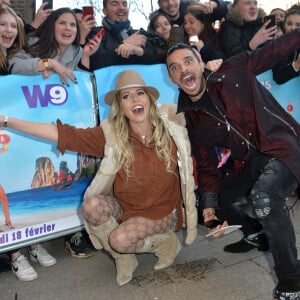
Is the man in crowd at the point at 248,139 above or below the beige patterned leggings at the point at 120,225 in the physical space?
above

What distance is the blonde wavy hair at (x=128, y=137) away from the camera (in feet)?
9.67

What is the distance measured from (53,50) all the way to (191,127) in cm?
148

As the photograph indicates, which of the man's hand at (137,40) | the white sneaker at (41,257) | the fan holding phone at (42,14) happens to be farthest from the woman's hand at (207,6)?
the white sneaker at (41,257)

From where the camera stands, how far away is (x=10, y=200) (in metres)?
3.21

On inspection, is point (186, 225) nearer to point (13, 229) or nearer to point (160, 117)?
point (160, 117)

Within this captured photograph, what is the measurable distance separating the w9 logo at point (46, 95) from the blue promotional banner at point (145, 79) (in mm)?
330

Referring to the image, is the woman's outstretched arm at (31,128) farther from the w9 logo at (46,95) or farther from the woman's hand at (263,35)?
the woman's hand at (263,35)

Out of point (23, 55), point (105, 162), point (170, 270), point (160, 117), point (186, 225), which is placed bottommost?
point (170, 270)

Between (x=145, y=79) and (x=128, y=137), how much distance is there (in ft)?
3.27

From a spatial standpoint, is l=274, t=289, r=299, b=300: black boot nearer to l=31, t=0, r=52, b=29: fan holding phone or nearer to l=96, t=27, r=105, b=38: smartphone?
l=96, t=27, r=105, b=38: smartphone

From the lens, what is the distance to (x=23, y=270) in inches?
128

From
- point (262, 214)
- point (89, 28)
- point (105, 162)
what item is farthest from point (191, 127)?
point (89, 28)

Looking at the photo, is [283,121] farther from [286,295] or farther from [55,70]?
[55,70]

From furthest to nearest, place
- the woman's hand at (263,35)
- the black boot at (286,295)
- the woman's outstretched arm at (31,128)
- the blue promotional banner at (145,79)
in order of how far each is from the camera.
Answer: the woman's hand at (263,35) < the blue promotional banner at (145,79) < the woman's outstretched arm at (31,128) < the black boot at (286,295)
